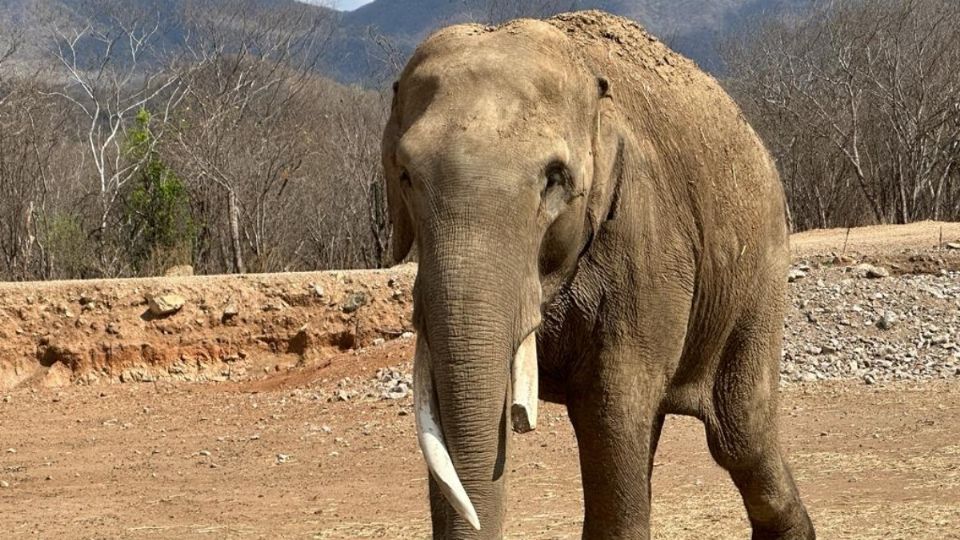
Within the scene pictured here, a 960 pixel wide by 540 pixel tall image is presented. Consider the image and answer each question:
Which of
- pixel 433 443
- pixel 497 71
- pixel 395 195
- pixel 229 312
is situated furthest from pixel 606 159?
pixel 229 312

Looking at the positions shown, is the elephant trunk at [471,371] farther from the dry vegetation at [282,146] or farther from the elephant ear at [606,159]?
the dry vegetation at [282,146]

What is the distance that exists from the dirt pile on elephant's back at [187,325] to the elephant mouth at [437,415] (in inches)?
498

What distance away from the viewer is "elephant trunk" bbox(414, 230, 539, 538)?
12.5 feet

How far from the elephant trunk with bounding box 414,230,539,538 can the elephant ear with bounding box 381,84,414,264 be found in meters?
0.50

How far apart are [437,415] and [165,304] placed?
12.9m

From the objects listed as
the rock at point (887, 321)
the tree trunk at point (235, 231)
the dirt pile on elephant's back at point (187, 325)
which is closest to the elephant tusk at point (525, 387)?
the rock at point (887, 321)

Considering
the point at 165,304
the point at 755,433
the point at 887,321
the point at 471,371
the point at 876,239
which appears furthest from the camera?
the point at 876,239

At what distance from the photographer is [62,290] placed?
16.5 meters

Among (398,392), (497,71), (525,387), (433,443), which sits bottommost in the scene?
(398,392)

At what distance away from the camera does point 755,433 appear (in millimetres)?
5941

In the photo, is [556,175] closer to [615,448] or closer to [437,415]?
[437,415]

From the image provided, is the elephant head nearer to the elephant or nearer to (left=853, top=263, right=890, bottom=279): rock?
the elephant

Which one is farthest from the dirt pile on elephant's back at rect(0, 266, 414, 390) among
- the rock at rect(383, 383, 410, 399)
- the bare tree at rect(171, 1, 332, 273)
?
the bare tree at rect(171, 1, 332, 273)

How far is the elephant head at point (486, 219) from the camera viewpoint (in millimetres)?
3840
